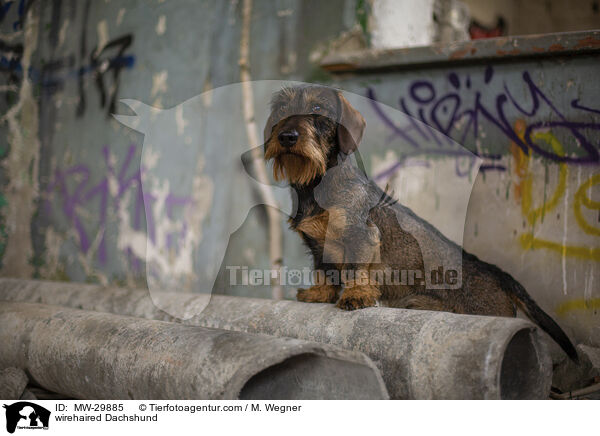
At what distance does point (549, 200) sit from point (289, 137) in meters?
2.26

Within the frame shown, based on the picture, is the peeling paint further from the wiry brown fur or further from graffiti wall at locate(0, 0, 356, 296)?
the wiry brown fur

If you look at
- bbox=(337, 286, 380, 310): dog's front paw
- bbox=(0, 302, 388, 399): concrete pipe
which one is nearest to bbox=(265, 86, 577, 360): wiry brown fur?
bbox=(337, 286, 380, 310): dog's front paw

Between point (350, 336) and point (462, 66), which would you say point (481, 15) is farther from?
point (350, 336)

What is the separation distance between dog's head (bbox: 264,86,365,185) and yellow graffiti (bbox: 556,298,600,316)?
206 centimetres

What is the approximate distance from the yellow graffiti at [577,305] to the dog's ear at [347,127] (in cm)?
206

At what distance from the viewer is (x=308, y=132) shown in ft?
9.04

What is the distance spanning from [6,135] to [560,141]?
241 inches

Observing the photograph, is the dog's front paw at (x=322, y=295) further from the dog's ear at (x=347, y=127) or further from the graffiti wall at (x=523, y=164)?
the graffiti wall at (x=523, y=164)

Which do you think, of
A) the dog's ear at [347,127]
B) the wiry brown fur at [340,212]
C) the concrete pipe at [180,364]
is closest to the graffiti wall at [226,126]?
the wiry brown fur at [340,212]

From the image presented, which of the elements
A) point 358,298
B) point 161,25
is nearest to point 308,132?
point 358,298

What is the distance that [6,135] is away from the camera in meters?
6.48

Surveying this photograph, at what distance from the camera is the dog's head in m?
2.75

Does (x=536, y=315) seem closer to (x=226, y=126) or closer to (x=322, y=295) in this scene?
(x=322, y=295)

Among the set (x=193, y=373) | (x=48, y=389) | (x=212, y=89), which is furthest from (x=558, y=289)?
(x=212, y=89)
